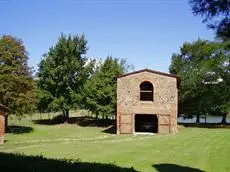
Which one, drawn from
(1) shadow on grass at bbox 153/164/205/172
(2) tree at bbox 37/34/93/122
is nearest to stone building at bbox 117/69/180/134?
(2) tree at bbox 37/34/93/122

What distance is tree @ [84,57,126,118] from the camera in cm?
5741

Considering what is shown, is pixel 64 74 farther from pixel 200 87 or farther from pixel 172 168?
pixel 172 168

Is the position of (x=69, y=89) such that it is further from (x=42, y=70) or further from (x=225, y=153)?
(x=225, y=153)

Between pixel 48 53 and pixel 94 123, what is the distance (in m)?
13.3

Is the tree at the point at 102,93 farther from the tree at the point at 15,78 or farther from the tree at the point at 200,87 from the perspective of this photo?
the tree at the point at 15,78

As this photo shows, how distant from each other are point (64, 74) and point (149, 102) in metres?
18.5

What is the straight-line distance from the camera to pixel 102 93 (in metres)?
57.5

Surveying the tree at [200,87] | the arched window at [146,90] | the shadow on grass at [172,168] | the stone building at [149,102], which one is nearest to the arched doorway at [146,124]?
the arched window at [146,90]

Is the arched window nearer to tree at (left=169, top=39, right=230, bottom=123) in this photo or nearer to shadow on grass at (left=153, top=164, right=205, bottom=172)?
tree at (left=169, top=39, right=230, bottom=123)

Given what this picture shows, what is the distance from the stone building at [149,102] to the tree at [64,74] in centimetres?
1337

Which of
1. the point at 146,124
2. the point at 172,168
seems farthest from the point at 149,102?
the point at 172,168

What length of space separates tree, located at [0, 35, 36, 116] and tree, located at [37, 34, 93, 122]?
13.8 meters

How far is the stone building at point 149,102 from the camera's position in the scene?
1847 inches

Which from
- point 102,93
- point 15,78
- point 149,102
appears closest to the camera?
point 15,78
